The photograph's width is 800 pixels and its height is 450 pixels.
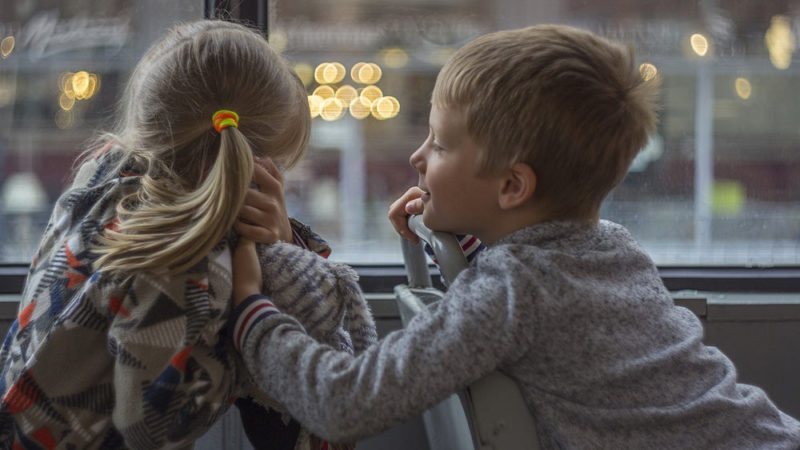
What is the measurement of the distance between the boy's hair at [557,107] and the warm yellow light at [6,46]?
1364 mm

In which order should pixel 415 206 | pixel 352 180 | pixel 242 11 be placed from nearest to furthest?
pixel 415 206, pixel 242 11, pixel 352 180

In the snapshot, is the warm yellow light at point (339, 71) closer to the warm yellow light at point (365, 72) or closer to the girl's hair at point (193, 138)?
the warm yellow light at point (365, 72)

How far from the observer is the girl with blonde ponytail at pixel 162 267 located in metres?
1.12

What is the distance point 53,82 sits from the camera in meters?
2.10

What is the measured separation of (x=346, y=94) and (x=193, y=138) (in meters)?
0.91

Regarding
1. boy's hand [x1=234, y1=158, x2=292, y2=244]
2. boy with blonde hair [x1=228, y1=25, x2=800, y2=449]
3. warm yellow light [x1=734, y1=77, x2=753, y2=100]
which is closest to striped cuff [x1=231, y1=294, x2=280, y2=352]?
boy with blonde hair [x1=228, y1=25, x2=800, y2=449]

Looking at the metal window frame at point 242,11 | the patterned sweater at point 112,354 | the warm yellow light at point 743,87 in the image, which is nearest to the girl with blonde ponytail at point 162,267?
the patterned sweater at point 112,354

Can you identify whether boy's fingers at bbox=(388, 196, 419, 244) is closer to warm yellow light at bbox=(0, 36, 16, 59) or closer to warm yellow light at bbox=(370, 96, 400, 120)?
warm yellow light at bbox=(370, 96, 400, 120)

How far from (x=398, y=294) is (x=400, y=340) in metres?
0.34

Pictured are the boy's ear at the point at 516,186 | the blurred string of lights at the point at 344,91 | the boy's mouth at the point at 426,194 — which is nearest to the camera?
the boy's ear at the point at 516,186

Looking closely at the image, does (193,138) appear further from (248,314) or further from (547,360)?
(547,360)

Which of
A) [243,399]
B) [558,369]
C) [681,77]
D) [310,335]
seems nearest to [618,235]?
[558,369]

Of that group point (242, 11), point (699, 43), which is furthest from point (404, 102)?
point (699, 43)

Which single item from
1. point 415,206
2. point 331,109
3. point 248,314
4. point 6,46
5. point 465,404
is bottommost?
point 465,404
